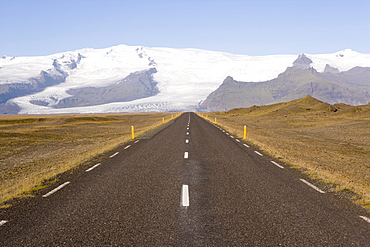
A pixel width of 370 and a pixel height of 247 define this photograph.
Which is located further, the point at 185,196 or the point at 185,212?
the point at 185,196

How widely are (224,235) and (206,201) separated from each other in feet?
7.51

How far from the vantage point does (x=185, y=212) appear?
760 cm

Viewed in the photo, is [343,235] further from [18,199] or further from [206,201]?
[18,199]

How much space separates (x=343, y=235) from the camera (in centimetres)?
624

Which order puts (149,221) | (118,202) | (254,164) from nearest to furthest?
(149,221) → (118,202) → (254,164)

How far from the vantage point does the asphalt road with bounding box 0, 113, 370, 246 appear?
6.10m

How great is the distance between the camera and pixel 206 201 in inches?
335

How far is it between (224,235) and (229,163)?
8533 mm

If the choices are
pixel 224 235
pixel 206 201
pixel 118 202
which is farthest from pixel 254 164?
pixel 224 235

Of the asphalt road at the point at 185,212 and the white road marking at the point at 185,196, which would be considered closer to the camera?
the asphalt road at the point at 185,212

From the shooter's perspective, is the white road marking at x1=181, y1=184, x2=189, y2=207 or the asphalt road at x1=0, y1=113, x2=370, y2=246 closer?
the asphalt road at x1=0, y1=113, x2=370, y2=246

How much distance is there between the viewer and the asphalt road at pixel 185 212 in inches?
240

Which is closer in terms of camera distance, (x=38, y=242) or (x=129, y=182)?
(x=38, y=242)

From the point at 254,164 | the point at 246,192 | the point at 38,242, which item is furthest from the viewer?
the point at 254,164
